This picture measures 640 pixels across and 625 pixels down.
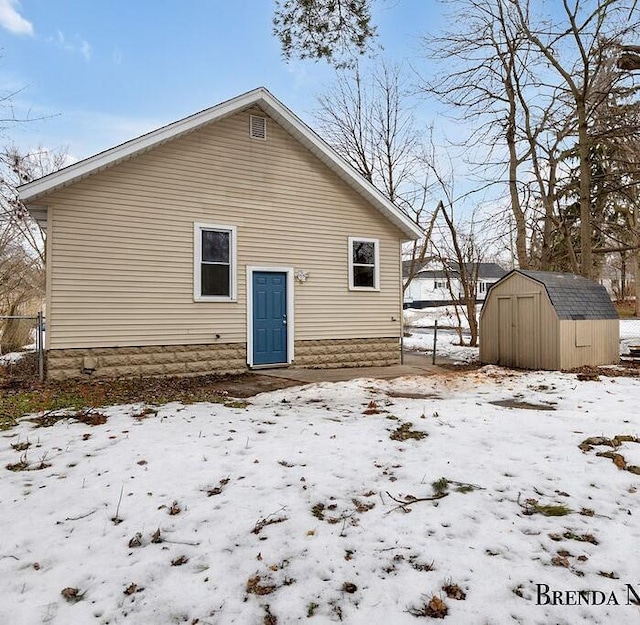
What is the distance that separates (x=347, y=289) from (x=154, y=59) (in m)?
8.37

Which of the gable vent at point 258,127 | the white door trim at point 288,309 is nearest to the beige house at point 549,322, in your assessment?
the white door trim at point 288,309

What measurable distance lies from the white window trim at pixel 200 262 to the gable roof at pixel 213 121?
71.8 inches

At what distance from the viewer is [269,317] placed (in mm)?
9844

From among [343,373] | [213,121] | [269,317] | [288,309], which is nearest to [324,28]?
[213,121]

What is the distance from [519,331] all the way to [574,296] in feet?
4.94

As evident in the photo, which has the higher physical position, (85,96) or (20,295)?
(85,96)

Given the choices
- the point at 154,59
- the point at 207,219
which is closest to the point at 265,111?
the point at 207,219

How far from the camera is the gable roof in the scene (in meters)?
7.69

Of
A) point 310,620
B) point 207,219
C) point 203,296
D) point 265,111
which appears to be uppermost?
point 265,111

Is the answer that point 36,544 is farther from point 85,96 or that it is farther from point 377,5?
point 85,96

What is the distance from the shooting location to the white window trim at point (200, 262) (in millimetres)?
9047

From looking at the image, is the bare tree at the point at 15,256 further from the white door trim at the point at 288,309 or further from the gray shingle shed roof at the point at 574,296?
the gray shingle shed roof at the point at 574,296

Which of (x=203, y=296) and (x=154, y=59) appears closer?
(x=203, y=296)

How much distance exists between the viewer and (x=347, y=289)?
10688 millimetres
